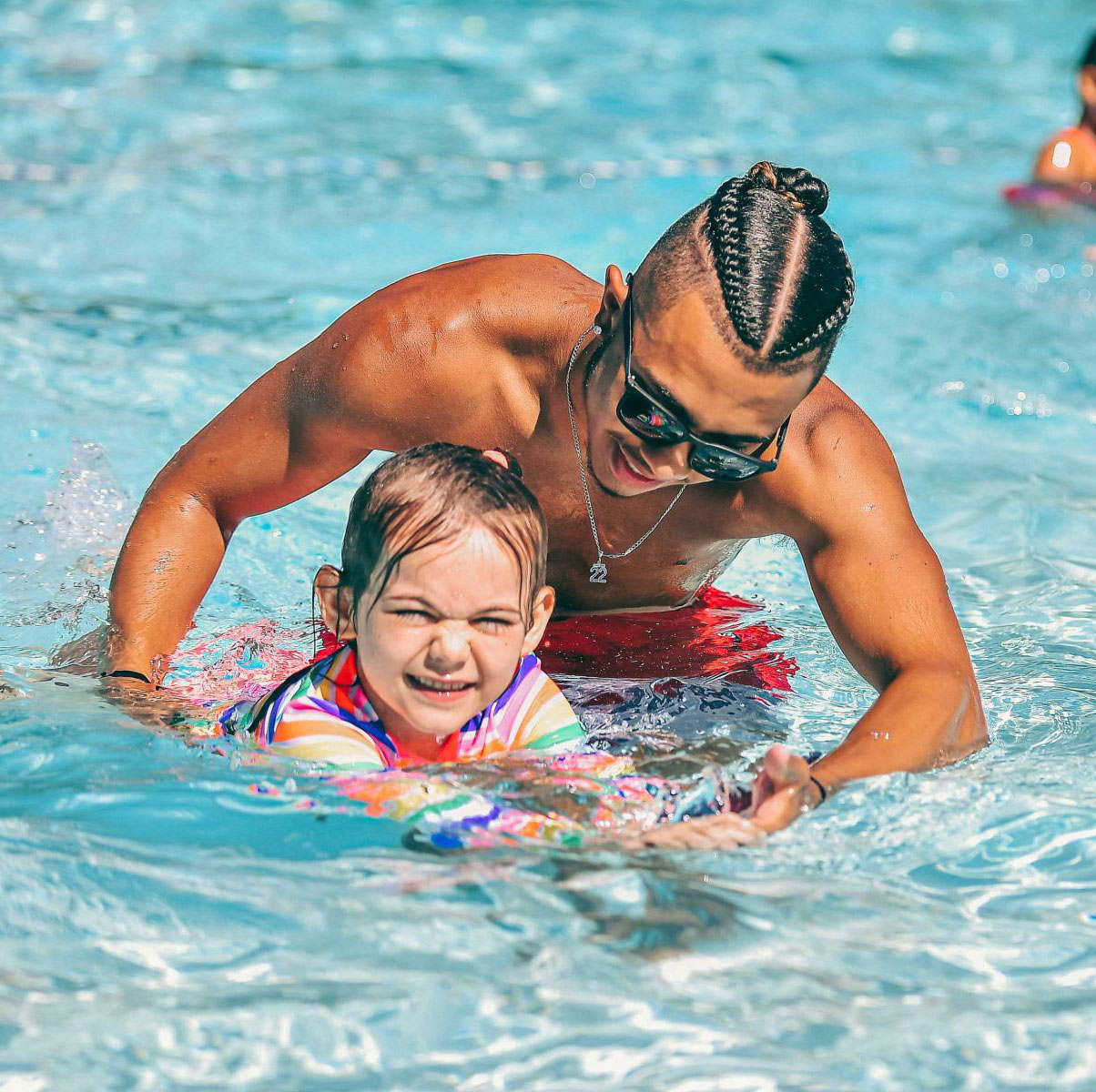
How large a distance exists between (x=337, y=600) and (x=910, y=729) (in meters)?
1.21

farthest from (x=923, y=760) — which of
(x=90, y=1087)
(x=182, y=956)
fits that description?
(x=90, y=1087)

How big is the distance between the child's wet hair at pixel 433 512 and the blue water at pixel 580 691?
0.54m

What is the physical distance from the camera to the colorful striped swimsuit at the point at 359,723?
3.08m

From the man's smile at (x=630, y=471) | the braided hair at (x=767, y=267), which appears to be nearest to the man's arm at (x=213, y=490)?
the man's smile at (x=630, y=471)

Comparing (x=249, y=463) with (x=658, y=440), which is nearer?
(x=658, y=440)

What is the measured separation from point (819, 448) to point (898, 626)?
1.43 feet

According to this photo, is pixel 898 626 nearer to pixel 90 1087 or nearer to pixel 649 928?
pixel 649 928

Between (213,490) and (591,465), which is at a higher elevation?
(591,465)

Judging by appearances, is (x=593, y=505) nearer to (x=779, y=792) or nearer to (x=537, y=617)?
(x=537, y=617)

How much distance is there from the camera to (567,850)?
297 cm

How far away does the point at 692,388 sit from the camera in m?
3.05

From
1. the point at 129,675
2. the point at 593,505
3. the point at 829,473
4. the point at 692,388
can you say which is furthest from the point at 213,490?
the point at 829,473

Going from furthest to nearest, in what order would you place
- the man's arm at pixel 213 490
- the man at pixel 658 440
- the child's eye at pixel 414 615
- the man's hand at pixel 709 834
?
the man's arm at pixel 213 490 → the man at pixel 658 440 → the child's eye at pixel 414 615 → the man's hand at pixel 709 834

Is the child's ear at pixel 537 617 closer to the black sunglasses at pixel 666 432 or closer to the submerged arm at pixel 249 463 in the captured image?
the black sunglasses at pixel 666 432
